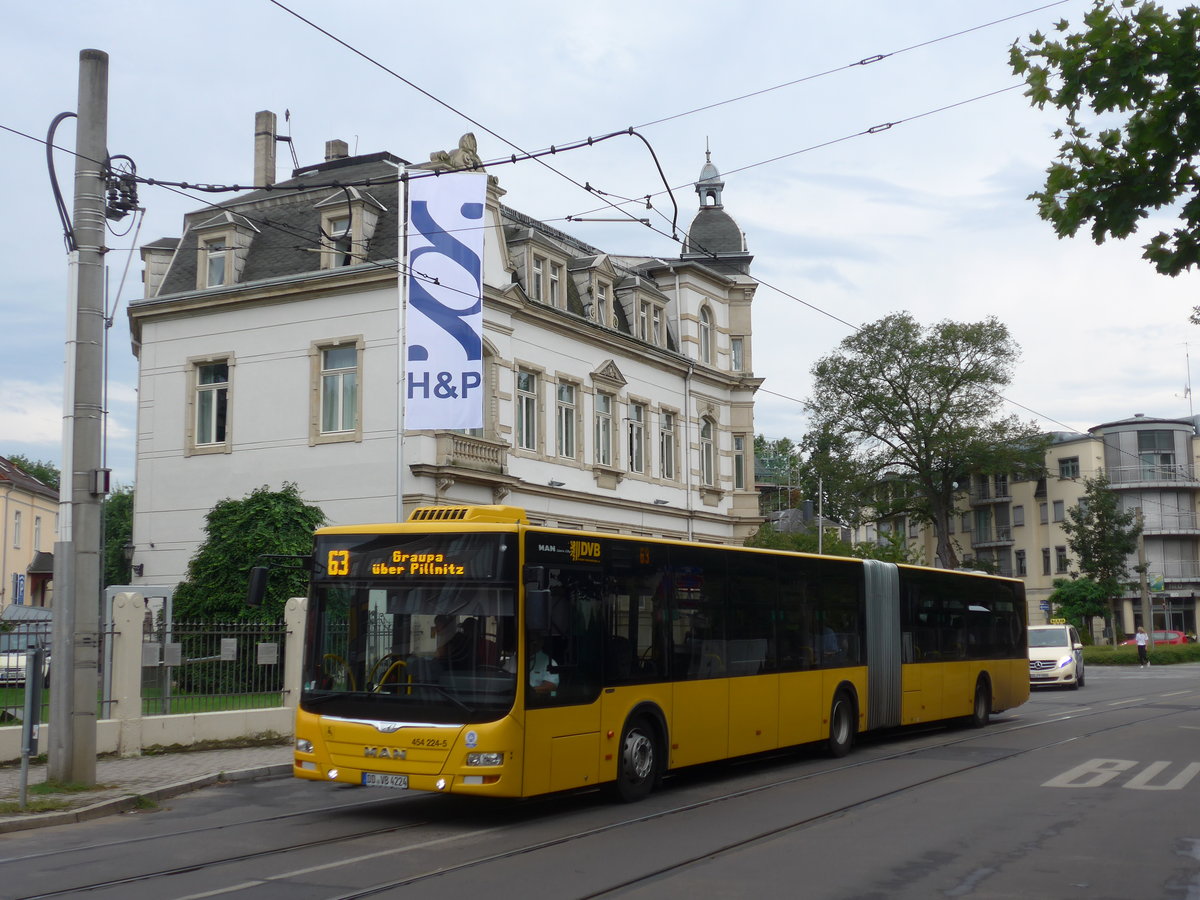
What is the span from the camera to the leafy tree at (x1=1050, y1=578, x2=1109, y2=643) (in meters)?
66.7

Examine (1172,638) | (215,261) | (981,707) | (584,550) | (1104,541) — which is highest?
(215,261)

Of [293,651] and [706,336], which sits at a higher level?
[706,336]

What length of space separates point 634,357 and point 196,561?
15045mm

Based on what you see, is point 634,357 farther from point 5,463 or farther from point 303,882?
point 5,463

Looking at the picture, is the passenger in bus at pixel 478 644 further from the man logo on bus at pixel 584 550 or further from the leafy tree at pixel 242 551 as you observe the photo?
the leafy tree at pixel 242 551

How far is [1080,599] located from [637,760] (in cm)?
5878

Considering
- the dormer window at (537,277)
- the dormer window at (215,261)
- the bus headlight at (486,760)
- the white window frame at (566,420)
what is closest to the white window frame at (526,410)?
the white window frame at (566,420)

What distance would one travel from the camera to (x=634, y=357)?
40.4 meters

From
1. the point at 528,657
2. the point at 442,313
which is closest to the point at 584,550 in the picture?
the point at 528,657

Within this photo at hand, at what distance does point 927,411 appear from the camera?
69562 mm

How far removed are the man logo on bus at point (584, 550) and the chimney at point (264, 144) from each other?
29300mm

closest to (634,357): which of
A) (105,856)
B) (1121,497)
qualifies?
(105,856)

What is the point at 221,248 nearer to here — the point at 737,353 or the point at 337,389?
the point at 337,389

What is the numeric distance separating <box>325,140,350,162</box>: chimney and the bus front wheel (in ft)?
97.7
